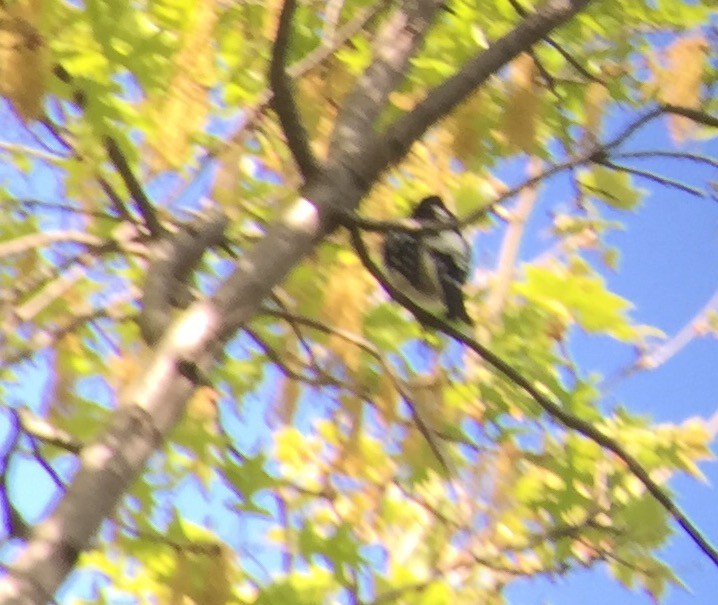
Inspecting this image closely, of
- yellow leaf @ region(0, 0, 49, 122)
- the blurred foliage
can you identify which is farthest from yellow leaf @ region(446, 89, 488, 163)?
yellow leaf @ region(0, 0, 49, 122)

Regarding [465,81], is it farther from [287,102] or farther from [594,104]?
[594,104]

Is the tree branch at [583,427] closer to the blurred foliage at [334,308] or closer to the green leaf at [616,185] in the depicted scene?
the blurred foliage at [334,308]

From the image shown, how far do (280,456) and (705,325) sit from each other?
1264 mm

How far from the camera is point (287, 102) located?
40.1 inches

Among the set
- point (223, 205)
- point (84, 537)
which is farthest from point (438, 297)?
point (84, 537)

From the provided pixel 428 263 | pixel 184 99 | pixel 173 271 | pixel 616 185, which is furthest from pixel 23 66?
pixel 616 185

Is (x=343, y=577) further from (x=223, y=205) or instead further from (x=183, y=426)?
(x=223, y=205)

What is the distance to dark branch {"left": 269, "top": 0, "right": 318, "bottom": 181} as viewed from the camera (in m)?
0.95

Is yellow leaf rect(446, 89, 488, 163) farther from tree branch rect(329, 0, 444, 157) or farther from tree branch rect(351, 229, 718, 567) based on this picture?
tree branch rect(351, 229, 718, 567)

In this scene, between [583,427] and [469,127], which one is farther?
[469,127]

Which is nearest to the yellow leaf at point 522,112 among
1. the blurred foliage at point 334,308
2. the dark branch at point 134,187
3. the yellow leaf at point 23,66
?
the blurred foliage at point 334,308

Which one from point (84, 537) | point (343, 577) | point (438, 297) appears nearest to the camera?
point (84, 537)

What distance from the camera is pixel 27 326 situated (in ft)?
4.66

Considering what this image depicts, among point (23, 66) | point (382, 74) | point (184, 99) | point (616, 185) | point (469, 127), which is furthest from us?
point (616, 185)
